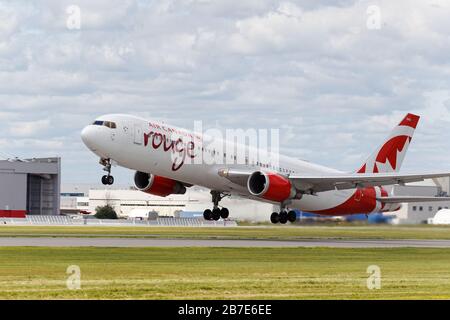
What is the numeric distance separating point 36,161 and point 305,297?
5284 inches

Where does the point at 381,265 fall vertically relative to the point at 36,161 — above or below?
below

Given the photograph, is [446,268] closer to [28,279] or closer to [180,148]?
[28,279]

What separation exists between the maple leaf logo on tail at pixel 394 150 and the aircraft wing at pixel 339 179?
599cm

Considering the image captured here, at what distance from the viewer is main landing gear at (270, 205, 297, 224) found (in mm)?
64062

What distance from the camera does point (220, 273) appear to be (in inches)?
1280

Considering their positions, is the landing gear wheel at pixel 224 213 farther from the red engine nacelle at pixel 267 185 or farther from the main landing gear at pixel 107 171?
the main landing gear at pixel 107 171

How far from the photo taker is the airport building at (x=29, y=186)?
146 m

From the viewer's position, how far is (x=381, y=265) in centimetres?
3878

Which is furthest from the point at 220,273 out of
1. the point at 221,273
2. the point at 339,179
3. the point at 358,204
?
the point at 358,204
